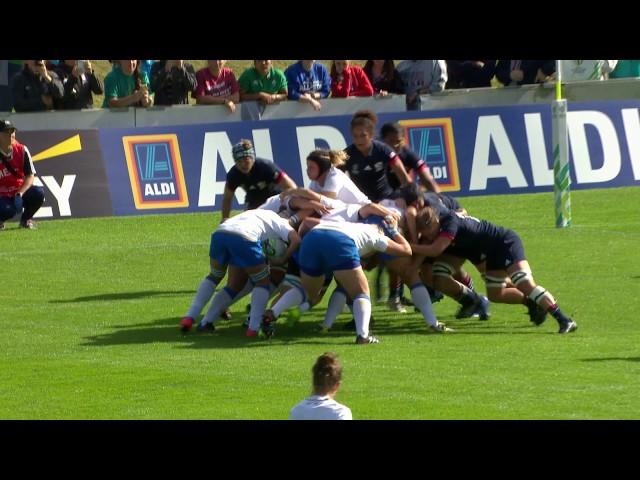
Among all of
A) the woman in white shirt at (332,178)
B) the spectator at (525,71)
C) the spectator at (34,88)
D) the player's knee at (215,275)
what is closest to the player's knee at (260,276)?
the player's knee at (215,275)

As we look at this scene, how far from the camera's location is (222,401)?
40.0 feet

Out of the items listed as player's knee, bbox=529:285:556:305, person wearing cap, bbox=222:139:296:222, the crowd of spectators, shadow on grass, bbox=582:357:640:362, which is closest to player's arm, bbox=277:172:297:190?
person wearing cap, bbox=222:139:296:222

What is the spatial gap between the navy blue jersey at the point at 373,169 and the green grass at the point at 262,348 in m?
1.41

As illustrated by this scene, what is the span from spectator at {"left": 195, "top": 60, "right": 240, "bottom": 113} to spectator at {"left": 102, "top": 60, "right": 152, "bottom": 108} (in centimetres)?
93

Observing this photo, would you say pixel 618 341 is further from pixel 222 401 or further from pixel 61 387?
pixel 61 387

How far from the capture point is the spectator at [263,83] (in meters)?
25.7

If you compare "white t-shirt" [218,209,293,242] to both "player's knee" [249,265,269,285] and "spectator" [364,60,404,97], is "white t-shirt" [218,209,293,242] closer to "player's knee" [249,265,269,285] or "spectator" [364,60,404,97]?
"player's knee" [249,265,269,285]

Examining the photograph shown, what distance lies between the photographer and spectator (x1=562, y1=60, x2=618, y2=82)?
26.7 m

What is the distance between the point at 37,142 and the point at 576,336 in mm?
11201

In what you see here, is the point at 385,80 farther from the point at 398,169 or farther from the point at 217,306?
the point at 217,306

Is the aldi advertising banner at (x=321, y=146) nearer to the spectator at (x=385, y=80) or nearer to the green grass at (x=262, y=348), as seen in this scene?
the green grass at (x=262, y=348)

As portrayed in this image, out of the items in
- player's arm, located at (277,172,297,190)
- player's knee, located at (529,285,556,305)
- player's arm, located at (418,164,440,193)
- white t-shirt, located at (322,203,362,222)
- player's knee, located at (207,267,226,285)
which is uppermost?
player's arm, located at (277,172,297,190)

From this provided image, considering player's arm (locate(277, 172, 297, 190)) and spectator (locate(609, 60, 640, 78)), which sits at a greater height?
player's arm (locate(277, 172, 297, 190))
